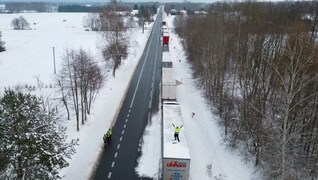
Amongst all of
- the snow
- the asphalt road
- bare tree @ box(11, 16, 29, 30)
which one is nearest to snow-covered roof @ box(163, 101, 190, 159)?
the snow

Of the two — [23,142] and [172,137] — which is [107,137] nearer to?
[172,137]

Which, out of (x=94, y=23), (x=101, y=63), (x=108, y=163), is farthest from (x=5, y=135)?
(x=94, y=23)

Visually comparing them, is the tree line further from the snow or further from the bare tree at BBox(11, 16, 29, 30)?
the bare tree at BBox(11, 16, 29, 30)

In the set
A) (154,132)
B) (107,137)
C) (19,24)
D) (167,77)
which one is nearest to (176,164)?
(107,137)

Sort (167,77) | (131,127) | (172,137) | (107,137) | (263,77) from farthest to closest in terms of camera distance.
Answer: (167,77), (131,127), (263,77), (107,137), (172,137)

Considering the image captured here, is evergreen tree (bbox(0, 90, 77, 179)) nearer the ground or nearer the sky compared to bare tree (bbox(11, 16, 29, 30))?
nearer the ground

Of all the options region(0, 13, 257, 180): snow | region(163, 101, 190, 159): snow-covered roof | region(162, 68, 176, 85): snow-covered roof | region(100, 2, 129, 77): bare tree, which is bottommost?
region(0, 13, 257, 180): snow

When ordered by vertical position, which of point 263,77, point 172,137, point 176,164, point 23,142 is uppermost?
point 263,77
